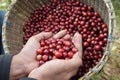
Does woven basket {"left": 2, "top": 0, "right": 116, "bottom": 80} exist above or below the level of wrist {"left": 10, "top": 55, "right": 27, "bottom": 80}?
above

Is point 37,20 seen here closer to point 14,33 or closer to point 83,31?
point 14,33

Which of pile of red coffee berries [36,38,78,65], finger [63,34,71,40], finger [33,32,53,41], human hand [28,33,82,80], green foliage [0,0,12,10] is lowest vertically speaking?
human hand [28,33,82,80]

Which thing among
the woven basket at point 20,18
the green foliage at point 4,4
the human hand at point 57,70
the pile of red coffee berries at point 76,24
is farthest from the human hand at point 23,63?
the green foliage at point 4,4

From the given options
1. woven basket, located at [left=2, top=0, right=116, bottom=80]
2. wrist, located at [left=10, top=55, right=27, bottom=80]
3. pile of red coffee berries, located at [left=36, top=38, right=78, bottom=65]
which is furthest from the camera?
woven basket, located at [left=2, top=0, right=116, bottom=80]

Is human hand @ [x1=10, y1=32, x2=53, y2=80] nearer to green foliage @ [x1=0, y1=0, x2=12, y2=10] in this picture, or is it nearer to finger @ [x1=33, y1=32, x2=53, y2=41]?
finger @ [x1=33, y1=32, x2=53, y2=41]

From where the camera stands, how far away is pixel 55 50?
2.30 m

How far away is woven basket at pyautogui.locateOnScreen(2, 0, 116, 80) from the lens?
2.37 m

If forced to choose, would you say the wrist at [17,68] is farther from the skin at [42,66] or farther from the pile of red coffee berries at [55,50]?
the pile of red coffee berries at [55,50]

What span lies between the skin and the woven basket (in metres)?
0.24

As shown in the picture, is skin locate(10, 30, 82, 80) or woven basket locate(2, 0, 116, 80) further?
woven basket locate(2, 0, 116, 80)

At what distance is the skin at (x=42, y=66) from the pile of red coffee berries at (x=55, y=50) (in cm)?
4

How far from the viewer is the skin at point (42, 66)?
6.31 feet

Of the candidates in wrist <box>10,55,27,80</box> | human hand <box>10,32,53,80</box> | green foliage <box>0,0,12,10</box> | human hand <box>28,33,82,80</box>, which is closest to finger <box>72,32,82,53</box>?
human hand <box>28,33,82,80</box>

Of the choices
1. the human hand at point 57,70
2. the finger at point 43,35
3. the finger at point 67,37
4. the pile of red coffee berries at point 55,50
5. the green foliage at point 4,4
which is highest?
the green foliage at point 4,4
